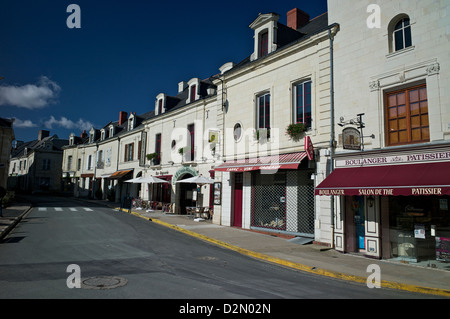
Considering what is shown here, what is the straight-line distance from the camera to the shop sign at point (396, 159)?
24.9ft

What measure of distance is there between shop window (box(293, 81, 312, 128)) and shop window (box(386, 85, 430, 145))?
9.97ft

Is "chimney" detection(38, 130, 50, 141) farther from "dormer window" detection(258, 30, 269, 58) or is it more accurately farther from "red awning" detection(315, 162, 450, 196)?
"red awning" detection(315, 162, 450, 196)

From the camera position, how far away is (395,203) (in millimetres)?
8734

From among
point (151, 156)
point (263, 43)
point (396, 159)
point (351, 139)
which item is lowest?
point (396, 159)

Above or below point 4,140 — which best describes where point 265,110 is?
below

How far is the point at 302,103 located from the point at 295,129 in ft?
3.94

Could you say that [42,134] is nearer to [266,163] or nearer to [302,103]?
[266,163]

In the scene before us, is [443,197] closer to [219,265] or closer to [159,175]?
[219,265]

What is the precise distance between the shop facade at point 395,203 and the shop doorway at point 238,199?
5379 millimetres

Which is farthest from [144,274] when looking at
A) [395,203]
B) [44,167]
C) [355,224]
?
[44,167]

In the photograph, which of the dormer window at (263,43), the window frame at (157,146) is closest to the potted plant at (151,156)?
the window frame at (157,146)

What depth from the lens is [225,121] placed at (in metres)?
15.5
